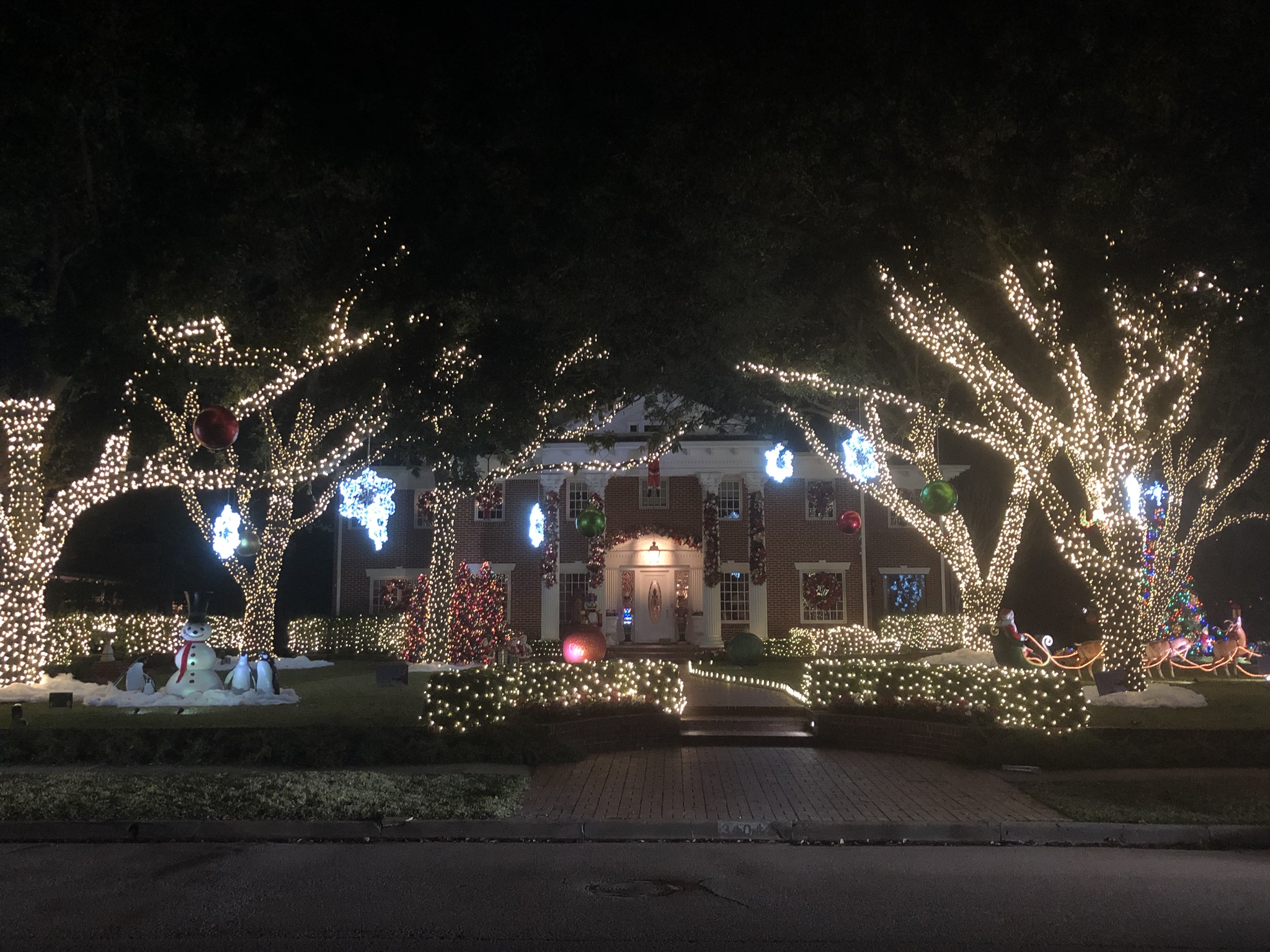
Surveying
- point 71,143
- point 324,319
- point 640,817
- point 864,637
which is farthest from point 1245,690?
point 71,143

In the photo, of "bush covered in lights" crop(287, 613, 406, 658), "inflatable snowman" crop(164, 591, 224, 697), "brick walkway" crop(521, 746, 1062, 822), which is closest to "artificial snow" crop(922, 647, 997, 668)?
"brick walkway" crop(521, 746, 1062, 822)

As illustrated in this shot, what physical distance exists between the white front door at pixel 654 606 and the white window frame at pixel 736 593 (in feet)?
5.45

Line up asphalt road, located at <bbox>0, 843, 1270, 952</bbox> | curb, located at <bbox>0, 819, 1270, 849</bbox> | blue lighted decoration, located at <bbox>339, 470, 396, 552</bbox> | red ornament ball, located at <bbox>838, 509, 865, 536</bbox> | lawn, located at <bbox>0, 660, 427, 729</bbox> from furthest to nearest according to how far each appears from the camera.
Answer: blue lighted decoration, located at <bbox>339, 470, 396, 552</bbox>, red ornament ball, located at <bbox>838, 509, 865, 536</bbox>, lawn, located at <bbox>0, 660, 427, 729</bbox>, curb, located at <bbox>0, 819, 1270, 849</bbox>, asphalt road, located at <bbox>0, 843, 1270, 952</bbox>

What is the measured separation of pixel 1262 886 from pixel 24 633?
63.1 feet

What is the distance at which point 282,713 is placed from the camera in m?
16.4

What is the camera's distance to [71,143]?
579 inches

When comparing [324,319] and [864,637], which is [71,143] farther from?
[864,637]

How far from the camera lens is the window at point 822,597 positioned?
33.4 meters

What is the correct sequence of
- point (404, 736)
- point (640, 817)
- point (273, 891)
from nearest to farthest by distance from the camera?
point (273, 891) → point (640, 817) → point (404, 736)

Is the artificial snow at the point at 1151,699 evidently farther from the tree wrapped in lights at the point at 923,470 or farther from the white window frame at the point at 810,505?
the white window frame at the point at 810,505

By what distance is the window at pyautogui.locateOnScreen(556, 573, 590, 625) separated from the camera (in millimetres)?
33969

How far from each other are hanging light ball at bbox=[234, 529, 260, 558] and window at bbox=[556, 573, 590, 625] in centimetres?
1115

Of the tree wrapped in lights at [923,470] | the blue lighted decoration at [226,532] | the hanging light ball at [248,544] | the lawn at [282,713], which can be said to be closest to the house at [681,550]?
the tree wrapped in lights at [923,470]

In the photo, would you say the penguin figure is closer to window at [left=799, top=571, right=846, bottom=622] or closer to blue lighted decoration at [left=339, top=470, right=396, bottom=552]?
blue lighted decoration at [left=339, top=470, right=396, bottom=552]
